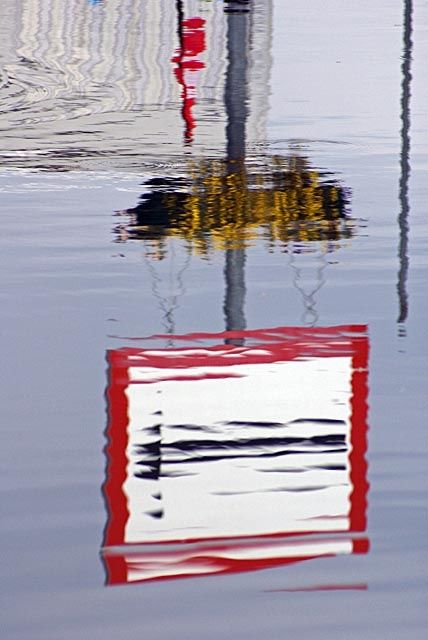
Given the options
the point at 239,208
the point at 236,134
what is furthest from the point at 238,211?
the point at 236,134

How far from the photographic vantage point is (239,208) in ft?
31.1

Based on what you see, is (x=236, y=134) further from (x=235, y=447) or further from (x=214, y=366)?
(x=235, y=447)

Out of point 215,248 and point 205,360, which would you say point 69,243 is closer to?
point 215,248

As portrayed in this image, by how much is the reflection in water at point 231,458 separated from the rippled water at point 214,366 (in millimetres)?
12

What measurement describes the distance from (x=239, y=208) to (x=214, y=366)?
325 centimetres

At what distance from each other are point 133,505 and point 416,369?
6.45ft

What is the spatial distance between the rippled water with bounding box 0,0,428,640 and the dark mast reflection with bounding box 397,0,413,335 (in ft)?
0.09

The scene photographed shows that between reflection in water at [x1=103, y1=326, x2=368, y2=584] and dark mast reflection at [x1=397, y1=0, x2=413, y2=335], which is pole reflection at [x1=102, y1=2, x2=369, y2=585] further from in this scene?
dark mast reflection at [x1=397, y1=0, x2=413, y2=335]

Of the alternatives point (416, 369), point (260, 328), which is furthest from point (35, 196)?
point (416, 369)

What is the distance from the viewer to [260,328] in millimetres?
6875

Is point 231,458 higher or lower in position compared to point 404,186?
lower

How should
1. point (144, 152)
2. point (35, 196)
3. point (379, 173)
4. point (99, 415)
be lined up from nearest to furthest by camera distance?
1. point (99, 415)
2. point (35, 196)
3. point (379, 173)
4. point (144, 152)

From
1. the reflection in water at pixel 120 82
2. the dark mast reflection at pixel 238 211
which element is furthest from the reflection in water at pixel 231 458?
the reflection in water at pixel 120 82

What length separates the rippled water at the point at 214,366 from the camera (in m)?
4.27
